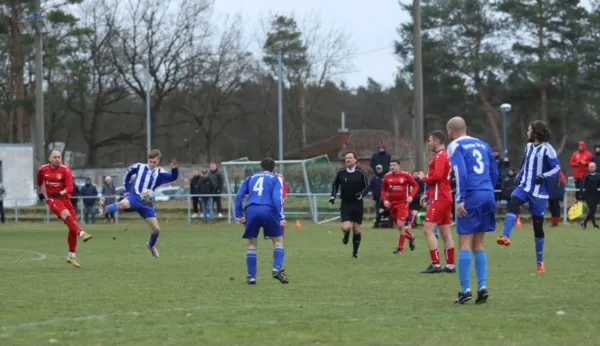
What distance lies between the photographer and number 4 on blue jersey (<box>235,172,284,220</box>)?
511 inches

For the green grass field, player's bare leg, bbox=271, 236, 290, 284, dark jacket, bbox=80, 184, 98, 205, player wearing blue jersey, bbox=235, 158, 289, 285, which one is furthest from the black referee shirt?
dark jacket, bbox=80, 184, 98, 205

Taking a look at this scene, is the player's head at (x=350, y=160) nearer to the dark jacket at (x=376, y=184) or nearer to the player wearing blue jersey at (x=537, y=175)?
the player wearing blue jersey at (x=537, y=175)

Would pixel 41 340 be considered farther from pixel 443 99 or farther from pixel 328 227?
pixel 443 99

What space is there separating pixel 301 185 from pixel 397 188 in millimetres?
15333

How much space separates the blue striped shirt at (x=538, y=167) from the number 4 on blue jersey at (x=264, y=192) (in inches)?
147

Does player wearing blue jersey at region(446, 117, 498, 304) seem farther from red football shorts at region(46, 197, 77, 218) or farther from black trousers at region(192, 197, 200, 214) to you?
black trousers at region(192, 197, 200, 214)

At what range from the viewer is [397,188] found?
19594mm

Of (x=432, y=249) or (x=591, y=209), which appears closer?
(x=432, y=249)

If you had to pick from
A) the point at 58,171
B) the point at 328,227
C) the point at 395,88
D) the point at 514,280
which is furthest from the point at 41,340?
the point at 395,88

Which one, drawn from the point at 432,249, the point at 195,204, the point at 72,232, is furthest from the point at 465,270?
the point at 195,204

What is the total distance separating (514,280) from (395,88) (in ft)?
181

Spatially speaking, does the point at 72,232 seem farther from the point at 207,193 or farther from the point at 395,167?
the point at 207,193

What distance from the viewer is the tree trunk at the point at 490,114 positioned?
57.1 meters

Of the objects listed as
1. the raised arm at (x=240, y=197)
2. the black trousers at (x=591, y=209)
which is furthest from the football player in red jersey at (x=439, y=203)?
the black trousers at (x=591, y=209)
